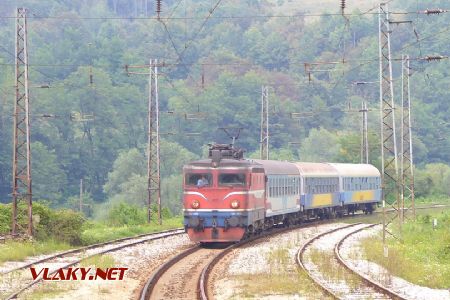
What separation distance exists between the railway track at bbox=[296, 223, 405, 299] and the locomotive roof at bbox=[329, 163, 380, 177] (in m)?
20.1

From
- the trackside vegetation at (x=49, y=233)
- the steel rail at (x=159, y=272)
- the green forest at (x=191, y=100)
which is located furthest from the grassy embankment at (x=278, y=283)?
the green forest at (x=191, y=100)

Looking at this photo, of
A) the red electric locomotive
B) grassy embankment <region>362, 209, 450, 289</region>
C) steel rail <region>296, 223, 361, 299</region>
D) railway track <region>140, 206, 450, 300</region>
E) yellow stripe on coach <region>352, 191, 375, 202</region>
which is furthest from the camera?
yellow stripe on coach <region>352, 191, 375, 202</region>

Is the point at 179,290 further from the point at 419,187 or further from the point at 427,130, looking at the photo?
the point at 427,130

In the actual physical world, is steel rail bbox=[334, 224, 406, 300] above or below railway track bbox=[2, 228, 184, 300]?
above

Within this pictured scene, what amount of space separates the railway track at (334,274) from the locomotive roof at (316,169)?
1044cm

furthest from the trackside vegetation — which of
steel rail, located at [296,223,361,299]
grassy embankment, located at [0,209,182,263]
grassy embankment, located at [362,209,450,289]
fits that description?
grassy embankment, located at [362,209,450,289]

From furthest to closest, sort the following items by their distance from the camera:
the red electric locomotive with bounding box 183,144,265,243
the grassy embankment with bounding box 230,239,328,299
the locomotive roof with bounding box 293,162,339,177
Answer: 1. the locomotive roof with bounding box 293,162,339,177
2. the red electric locomotive with bounding box 183,144,265,243
3. the grassy embankment with bounding box 230,239,328,299

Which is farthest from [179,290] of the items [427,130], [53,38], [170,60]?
[53,38]

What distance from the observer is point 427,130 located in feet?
461

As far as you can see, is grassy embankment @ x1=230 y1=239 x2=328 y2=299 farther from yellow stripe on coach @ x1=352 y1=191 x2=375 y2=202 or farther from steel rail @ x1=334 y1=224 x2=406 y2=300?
yellow stripe on coach @ x1=352 y1=191 x2=375 y2=202

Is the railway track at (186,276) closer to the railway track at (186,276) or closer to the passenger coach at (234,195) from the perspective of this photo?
the railway track at (186,276)

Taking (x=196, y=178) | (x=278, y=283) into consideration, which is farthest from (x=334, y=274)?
(x=196, y=178)

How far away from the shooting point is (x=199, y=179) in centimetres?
3434

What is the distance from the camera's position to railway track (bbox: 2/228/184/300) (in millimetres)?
23631
